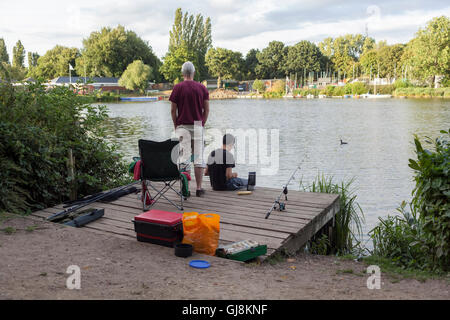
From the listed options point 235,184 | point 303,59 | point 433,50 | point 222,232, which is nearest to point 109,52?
point 303,59

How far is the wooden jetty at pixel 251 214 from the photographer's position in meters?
4.35

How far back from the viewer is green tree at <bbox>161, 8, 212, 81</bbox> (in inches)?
3145

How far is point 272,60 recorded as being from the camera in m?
99.8

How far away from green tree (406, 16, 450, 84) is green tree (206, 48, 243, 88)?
1680 inches

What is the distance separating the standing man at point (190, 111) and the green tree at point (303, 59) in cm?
9516

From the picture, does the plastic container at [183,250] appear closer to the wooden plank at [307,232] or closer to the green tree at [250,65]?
the wooden plank at [307,232]

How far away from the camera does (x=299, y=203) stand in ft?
18.2

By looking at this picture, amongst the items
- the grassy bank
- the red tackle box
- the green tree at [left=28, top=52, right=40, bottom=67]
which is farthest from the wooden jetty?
the green tree at [left=28, top=52, right=40, bottom=67]

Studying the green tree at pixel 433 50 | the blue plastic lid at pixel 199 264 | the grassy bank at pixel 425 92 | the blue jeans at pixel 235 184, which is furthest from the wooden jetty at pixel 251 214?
the green tree at pixel 433 50

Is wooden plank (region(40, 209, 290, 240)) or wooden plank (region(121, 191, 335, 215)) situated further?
wooden plank (region(121, 191, 335, 215))

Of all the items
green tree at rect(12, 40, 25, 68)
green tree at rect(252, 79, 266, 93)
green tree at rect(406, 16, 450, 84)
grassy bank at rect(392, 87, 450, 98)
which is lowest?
grassy bank at rect(392, 87, 450, 98)

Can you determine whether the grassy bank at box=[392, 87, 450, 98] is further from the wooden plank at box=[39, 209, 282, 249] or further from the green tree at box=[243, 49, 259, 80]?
the wooden plank at box=[39, 209, 282, 249]
